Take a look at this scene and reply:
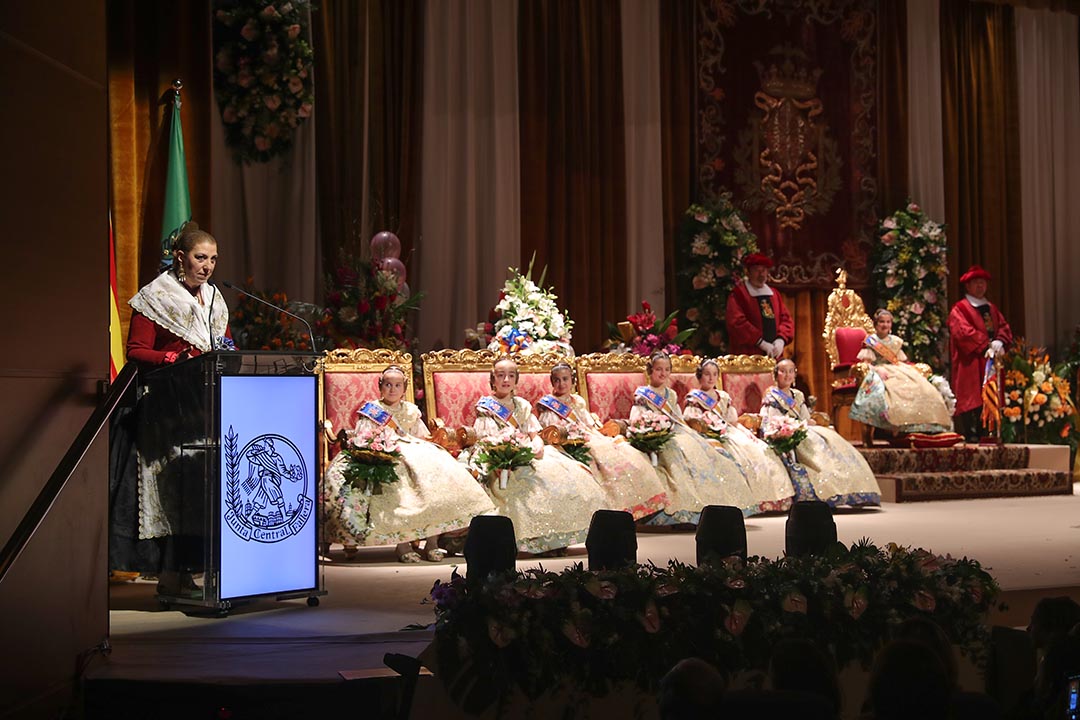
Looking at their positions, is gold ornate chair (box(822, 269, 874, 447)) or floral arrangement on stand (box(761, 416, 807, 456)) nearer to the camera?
floral arrangement on stand (box(761, 416, 807, 456))

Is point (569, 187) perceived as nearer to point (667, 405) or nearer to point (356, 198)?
point (356, 198)

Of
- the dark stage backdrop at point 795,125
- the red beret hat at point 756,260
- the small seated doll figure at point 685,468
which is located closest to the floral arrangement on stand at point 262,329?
the small seated doll figure at point 685,468

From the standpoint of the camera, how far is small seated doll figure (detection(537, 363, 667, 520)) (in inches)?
281

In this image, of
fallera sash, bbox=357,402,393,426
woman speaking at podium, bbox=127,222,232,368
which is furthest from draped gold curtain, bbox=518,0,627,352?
woman speaking at podium, bbox=127,222,232,368

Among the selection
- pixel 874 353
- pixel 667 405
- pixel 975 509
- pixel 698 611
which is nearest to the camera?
pixel 698 611

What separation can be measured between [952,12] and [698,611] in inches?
393

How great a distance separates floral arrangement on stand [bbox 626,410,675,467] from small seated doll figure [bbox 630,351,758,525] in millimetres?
32

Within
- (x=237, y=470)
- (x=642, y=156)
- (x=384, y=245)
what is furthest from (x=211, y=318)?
(x=642, y=156)

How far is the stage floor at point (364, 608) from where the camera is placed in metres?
3.86

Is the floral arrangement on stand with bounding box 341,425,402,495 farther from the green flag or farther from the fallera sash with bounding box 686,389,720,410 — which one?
the fallera sash with bounding box 686,389,720,410

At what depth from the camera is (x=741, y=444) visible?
317 inches

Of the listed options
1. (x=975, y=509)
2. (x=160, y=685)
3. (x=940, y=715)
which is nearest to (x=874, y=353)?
(x=975, y=509)

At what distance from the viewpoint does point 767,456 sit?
8.16 metres

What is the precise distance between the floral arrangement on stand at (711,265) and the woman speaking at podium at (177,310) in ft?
18.9
